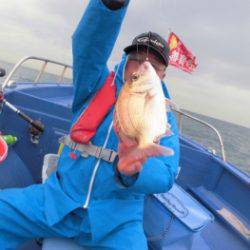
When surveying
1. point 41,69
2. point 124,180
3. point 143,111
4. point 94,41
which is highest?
point 94,41

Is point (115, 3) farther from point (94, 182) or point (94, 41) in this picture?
point (94, 182)

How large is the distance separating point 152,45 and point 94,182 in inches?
47.5

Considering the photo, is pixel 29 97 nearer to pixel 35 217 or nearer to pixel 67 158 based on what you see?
pixel 67 158

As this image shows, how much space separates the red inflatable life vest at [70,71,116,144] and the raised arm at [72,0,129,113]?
0.10 metres

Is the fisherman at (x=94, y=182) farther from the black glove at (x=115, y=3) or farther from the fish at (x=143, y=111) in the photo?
the fish at (x=143, y=111)

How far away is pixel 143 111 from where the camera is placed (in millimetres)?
1959

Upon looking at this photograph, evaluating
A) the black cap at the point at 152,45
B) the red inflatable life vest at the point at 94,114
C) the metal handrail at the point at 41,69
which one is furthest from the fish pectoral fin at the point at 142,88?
the metal handrail at the point at 41,69

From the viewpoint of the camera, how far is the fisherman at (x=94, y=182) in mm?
2973

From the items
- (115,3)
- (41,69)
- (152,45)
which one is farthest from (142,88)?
(41,69)

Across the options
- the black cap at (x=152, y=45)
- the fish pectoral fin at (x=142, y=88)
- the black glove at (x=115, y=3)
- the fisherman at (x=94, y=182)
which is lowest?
the fisherman at (x=94, y=182)

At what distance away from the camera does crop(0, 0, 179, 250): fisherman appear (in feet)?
9.75

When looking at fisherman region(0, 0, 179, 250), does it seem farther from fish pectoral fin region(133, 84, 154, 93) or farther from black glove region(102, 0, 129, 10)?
fish pectoral fin region(133, 84, 154, 93)

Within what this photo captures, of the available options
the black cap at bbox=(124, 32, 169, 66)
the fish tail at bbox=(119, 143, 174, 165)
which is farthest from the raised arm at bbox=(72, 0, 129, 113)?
the fish tail at bbox=(119, 143, 174, 165)

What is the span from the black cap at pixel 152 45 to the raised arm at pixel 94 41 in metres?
0.21
